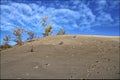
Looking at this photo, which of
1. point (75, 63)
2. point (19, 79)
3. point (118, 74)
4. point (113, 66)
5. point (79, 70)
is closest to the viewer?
point (19, 79)

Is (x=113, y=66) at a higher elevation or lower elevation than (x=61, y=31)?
lower

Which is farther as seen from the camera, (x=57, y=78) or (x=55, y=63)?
(x=55, y=63)

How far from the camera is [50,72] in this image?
8.98 m

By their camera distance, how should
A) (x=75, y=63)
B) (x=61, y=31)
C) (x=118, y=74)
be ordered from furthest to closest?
(x=61, y=31) → (x=75, y=63) → (x=118, y=74)

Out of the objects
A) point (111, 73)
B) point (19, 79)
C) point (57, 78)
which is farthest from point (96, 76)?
point (19, 79)

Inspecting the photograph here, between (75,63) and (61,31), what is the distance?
2602 cm

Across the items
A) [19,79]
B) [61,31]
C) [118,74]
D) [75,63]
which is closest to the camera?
[19,79]

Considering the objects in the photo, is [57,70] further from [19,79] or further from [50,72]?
[19,79]

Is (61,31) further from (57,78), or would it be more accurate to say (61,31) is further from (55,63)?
(57,78)

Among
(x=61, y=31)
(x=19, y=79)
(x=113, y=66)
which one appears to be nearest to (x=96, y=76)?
(x=113, y=66)

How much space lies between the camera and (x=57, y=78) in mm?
7891

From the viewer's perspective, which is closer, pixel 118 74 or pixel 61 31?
pixel 118 74

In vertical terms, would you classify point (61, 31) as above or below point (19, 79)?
above

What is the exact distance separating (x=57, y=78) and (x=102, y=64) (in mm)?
3664
